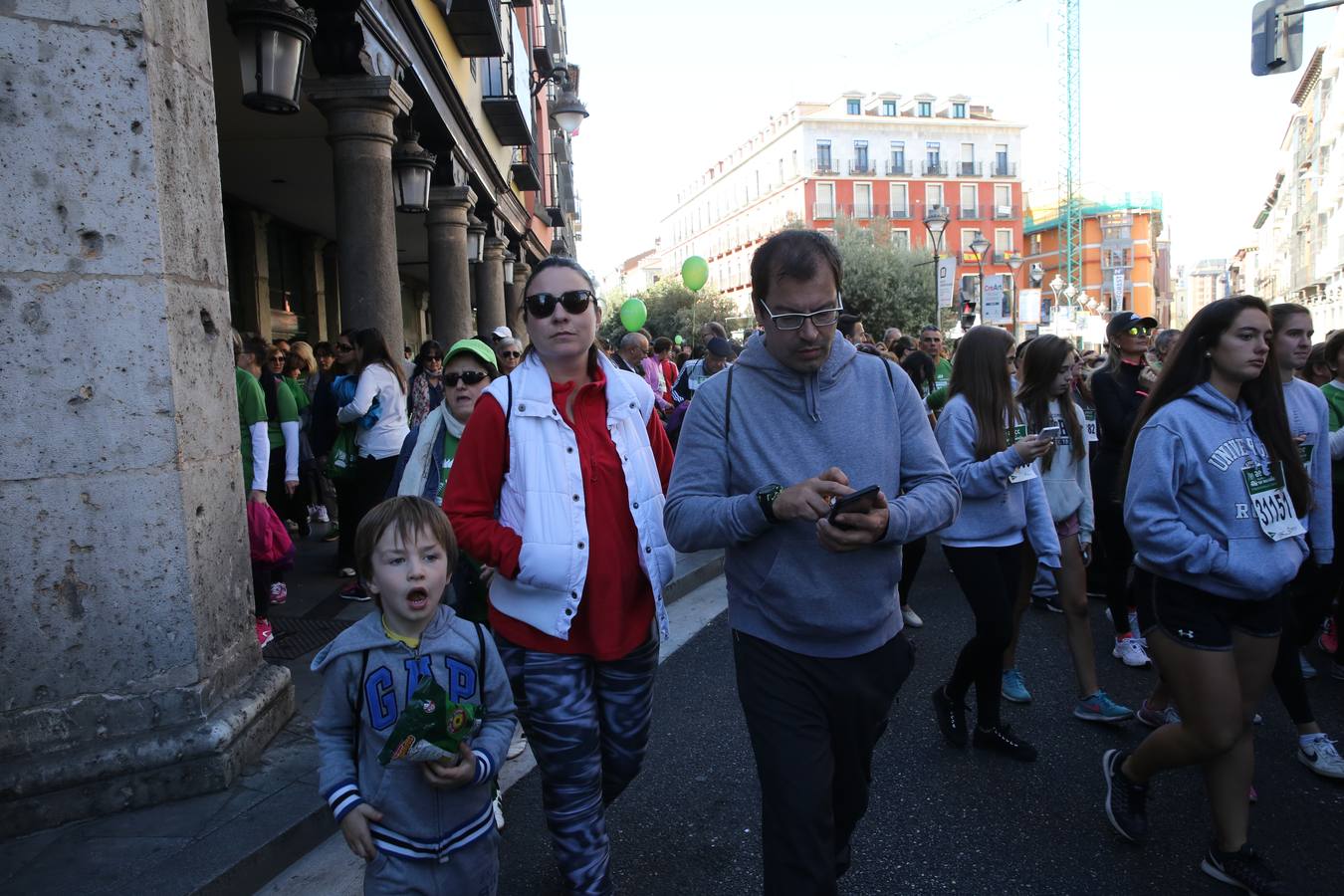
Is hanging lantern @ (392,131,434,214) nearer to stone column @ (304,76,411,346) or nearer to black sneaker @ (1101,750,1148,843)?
stone column @ (304,76,411,346)

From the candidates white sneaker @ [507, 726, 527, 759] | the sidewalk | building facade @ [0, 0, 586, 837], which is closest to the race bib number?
white sneaker @ [507, 726, 527, 759]

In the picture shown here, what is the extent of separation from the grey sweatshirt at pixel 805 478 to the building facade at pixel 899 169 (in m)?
67.2

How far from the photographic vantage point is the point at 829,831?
2326 millimetres

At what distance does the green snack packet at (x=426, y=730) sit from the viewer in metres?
2.12

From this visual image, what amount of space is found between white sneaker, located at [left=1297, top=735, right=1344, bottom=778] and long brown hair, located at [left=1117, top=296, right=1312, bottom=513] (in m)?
1.32

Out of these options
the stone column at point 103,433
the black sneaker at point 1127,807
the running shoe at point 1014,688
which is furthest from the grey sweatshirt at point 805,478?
the running shoe at point 1014,688

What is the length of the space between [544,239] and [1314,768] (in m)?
26.0

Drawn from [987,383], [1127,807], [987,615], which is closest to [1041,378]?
[987,383]

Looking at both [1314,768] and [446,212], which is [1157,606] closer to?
[1314,768]

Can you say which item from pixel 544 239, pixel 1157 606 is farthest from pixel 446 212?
pixel 544 239

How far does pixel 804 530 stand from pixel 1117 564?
160 inches

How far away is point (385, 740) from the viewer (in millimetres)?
2289

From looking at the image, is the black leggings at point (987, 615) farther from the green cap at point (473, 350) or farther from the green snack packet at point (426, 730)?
the green snack packet at point (426, 730)

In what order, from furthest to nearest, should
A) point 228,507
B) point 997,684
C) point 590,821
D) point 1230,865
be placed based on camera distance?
point 997,684 → point 228,507 → point 1230,865 → point 590,821
